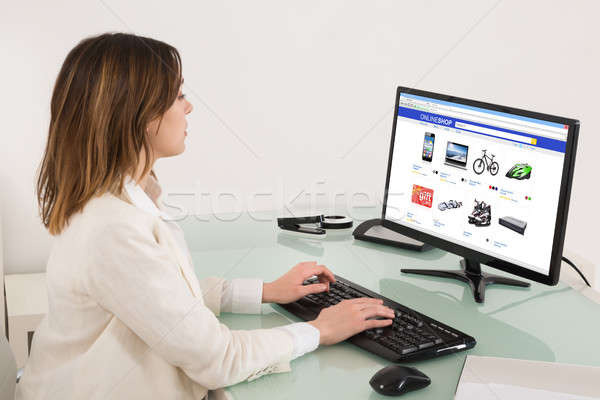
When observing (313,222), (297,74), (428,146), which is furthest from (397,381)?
(297,74)

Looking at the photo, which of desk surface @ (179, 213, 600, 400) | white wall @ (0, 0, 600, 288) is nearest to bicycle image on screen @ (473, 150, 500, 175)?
desk surface @ (179, 213, 600, 400)

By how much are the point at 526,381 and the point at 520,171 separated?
477 mm

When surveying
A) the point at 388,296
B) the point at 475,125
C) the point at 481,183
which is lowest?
the point at 388,296

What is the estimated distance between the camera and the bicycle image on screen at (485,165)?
4.44ft

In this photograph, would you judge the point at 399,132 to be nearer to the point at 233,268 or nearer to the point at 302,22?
the point at 233,268

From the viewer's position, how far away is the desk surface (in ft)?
3.41

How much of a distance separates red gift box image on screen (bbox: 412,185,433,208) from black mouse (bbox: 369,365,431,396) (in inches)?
22.5

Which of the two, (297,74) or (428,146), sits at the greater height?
(297,74)

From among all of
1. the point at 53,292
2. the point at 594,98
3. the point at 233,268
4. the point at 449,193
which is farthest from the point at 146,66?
the point at 594,98

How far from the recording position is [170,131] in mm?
1166

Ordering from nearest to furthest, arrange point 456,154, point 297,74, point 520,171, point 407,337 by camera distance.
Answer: point 407,337 → point 520,171 → point 456,154 → point 297,74

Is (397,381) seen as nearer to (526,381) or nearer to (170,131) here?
(526,381)

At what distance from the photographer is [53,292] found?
1.07 m

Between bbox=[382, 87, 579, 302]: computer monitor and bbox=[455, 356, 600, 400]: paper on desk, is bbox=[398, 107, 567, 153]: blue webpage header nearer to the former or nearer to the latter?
bbox=[382, 87, 579, 302]: computer monitor
